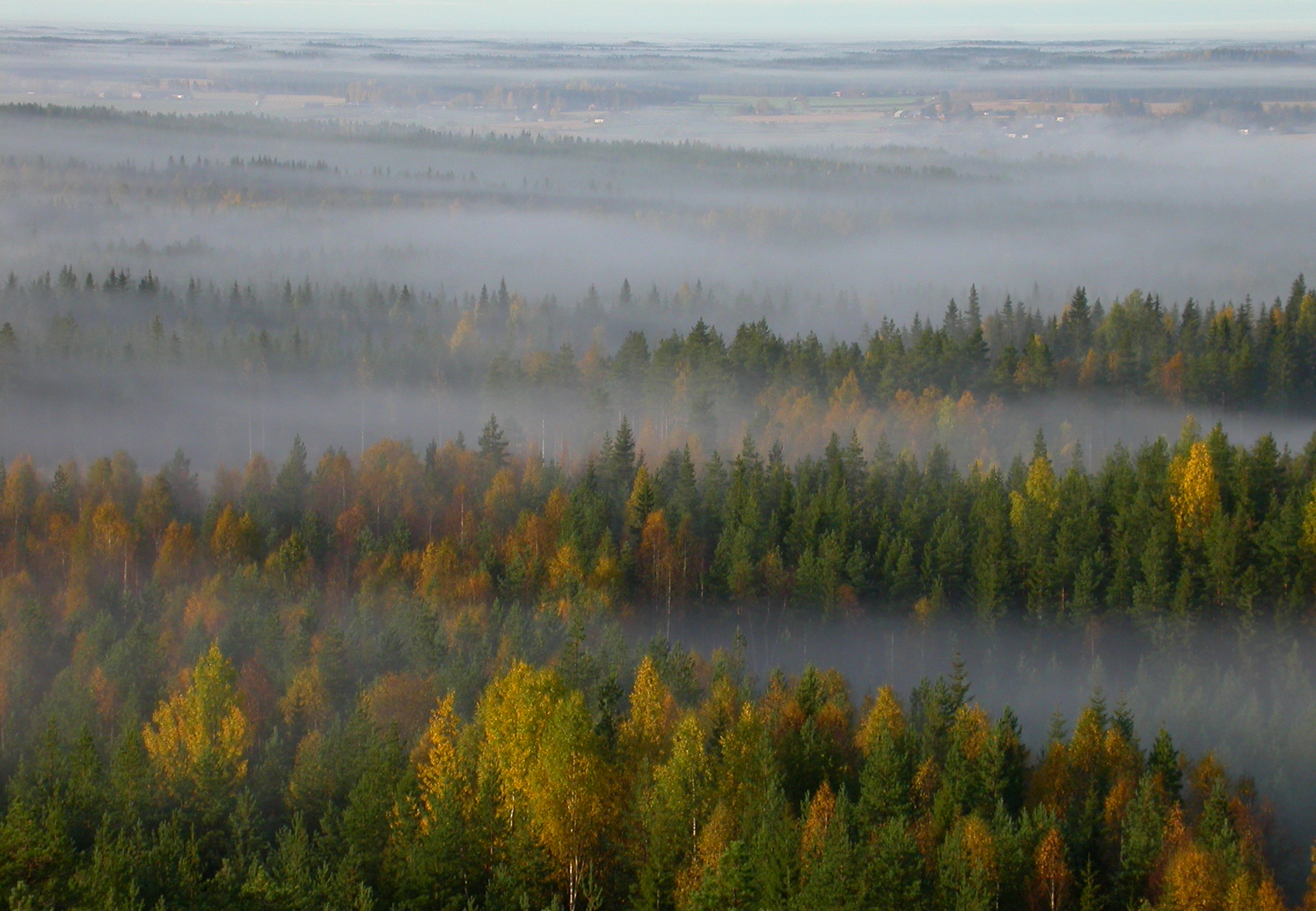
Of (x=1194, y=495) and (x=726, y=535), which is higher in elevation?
(x=1194, y=495)

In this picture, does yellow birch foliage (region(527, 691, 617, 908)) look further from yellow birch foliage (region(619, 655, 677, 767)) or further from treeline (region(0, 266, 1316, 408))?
treeline (region(0, 266, 1316, 408))

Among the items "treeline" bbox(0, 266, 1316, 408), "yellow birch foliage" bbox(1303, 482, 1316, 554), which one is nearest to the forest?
"yellow birch foliage" bbox(1303, 482, 1316, 554)

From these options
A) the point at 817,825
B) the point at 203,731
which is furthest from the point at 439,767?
the point at 817,825

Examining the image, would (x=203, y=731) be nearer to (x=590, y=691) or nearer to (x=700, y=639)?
(x=590, y=691)

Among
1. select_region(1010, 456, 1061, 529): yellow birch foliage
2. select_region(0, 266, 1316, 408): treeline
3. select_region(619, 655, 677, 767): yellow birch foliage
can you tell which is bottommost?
select_region(0, 266, 1316, 408): treeline

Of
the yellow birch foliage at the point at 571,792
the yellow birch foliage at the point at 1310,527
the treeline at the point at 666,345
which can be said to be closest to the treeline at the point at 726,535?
the yellow birch foliage at the point at 1310,527

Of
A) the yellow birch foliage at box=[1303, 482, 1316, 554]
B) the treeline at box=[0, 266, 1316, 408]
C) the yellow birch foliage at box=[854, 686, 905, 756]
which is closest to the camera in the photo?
the yellow birch foliage at box=[854, 686, 905, 756]
